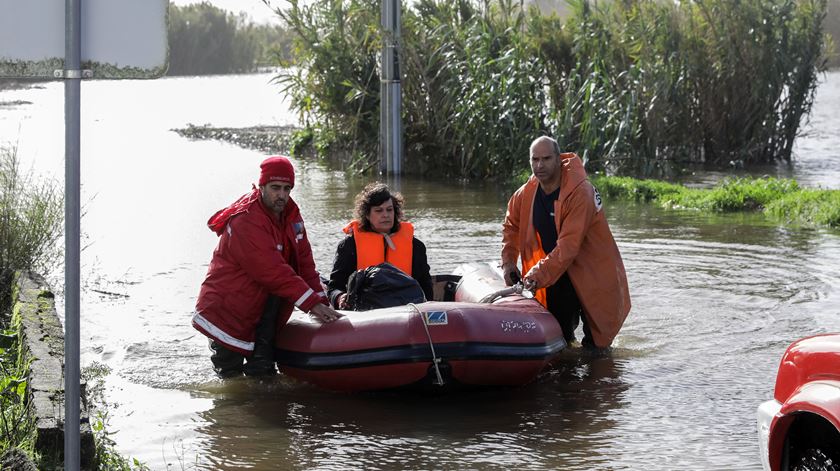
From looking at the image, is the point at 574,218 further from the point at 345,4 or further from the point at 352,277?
the point at 345,4

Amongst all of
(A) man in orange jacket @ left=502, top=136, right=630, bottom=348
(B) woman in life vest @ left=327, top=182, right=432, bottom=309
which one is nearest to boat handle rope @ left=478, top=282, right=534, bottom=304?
(A) man in orange jacket @ left=502, top=136, right=630, bottom=348

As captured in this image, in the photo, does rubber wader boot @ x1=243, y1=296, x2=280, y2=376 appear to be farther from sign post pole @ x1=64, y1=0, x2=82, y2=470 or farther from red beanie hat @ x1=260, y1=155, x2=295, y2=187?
sign post pole @ x1=64, y1=0, x2=82, y2=470

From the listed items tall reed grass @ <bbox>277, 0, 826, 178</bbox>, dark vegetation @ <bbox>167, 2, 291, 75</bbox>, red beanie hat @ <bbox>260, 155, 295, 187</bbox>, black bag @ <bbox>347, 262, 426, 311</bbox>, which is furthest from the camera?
dark vegetation @ <bbox>167, 2, 291, 75</bbox>

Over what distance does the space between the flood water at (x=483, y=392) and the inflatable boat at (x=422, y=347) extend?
0.58 feet

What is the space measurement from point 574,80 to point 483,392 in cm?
1125

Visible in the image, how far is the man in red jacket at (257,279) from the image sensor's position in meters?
7.23

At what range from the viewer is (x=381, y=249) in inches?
315

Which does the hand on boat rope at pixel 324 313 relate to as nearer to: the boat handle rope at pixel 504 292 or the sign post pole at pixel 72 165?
the boat handle rope at pixel 504 292

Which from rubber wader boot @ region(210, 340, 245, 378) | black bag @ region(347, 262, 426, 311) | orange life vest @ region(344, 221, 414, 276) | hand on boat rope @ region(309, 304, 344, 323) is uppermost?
orange life vest @ region(344, 221, 414, 276)

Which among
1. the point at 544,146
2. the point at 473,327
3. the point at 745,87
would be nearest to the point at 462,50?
the point at 745,87

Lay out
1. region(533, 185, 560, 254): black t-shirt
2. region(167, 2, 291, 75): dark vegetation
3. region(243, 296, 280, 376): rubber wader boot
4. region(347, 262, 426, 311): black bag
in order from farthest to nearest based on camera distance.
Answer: region(167, 2, 291, 75): dark vegetation < region(533, 185, 560, 254): black t-shirt < region(347, 262, 426, 311): black bag < region(243, 296, 280, 376): rubber wader boot

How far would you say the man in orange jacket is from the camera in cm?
795

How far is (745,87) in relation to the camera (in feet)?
62.5

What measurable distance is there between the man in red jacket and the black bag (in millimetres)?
220
